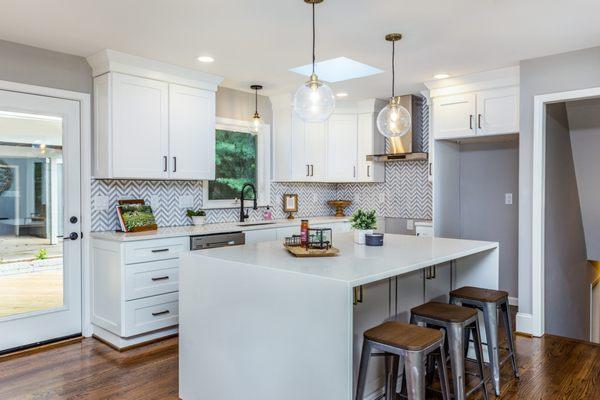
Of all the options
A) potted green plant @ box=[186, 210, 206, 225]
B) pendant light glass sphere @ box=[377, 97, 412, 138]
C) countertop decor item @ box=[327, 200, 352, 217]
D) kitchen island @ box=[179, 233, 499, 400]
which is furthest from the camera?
countertop decor item @ box=[327, 200, 352, 217]

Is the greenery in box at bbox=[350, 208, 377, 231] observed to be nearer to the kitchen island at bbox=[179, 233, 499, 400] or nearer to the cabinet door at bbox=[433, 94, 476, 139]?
the kitchen island at bbox=[179, 233, 499, 400]

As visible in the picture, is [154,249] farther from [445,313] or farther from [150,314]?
[445,313]

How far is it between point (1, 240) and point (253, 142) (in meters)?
2.75

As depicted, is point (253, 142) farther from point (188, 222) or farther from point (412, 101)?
point (412, 101)

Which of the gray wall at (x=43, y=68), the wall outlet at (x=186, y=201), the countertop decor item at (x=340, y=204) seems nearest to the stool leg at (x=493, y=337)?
the wall outlet at (x=186, y=201)

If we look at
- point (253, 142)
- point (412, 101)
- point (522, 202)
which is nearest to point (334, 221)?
point (253, 142)

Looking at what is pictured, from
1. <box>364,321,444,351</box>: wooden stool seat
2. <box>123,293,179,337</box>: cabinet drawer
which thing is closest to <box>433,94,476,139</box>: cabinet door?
<box>364,321,444,351</box>: wooden stool seat

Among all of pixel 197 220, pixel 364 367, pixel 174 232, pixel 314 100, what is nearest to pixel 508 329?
pixel 364 367

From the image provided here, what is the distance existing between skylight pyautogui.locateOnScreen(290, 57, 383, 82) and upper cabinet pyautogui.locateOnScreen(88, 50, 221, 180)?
952mm

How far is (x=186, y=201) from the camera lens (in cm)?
455

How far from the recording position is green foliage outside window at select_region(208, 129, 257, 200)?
4.89 m

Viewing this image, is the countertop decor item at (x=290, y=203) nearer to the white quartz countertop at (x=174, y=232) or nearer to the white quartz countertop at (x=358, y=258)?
the white quartz countertop at (x=174, y=232)

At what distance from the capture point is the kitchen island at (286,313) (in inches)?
73.3

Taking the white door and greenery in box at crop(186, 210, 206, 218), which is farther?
greenery in box at crop(186, 210, 206, 218)
